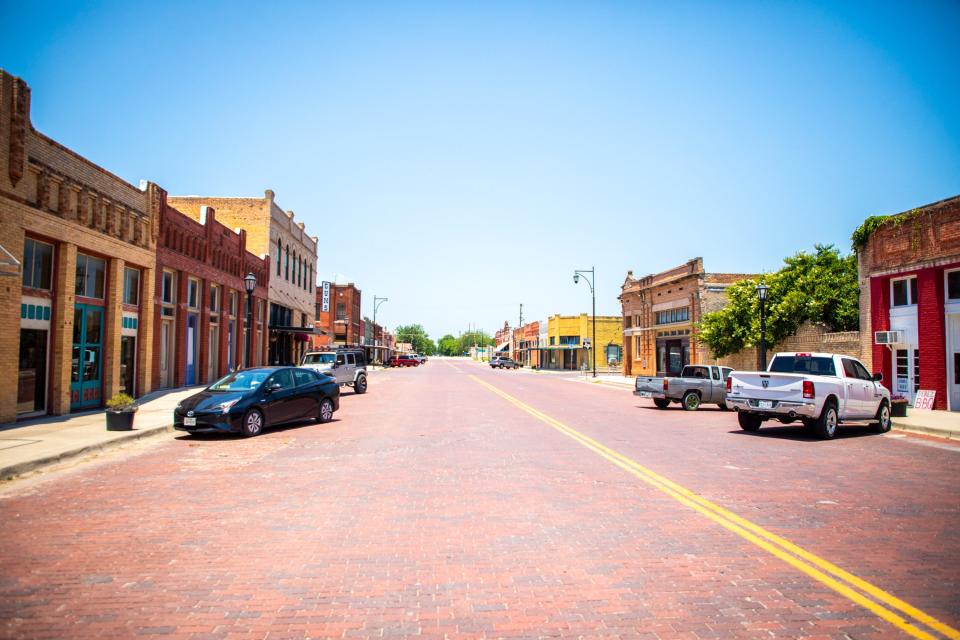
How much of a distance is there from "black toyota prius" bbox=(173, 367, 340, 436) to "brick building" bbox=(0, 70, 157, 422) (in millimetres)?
4643

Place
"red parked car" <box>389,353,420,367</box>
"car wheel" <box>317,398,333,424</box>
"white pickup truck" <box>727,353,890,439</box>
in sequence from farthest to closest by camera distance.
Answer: "red parked car" <box>389,353,420,367</box>, "car wheel" <box>317,398,333,424</box>, "white pickup truck" <box>727,353,890,439</box>

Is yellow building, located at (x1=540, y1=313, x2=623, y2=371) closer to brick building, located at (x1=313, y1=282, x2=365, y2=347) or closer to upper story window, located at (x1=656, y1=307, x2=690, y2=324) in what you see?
upper story window, located at (x1=656, y1=307, x2=690, y2=324)

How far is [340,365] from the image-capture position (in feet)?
90.1

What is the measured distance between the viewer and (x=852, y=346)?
24297 millimetres

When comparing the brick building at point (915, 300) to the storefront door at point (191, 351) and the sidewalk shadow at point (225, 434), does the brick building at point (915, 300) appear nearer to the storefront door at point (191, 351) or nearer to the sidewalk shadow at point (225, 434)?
the sidewalk shadow at point (225, 434)

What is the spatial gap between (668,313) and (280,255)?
1161 inches

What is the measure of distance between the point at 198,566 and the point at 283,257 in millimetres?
39484

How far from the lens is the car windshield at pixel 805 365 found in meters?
14.3

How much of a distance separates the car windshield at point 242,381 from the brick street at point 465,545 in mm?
3220

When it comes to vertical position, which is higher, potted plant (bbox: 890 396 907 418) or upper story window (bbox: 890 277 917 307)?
upper story window (bbox: 890 277 917 307)

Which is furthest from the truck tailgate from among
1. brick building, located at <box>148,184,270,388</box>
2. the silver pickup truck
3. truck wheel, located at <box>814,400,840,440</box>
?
brick building, located at <box>148,184,270,388</box>

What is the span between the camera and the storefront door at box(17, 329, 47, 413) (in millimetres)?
14742

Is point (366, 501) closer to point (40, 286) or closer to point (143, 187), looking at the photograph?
point (40, 286)

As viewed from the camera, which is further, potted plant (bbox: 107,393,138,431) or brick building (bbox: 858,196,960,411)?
brick building (bbox: 858,196,960,411)
